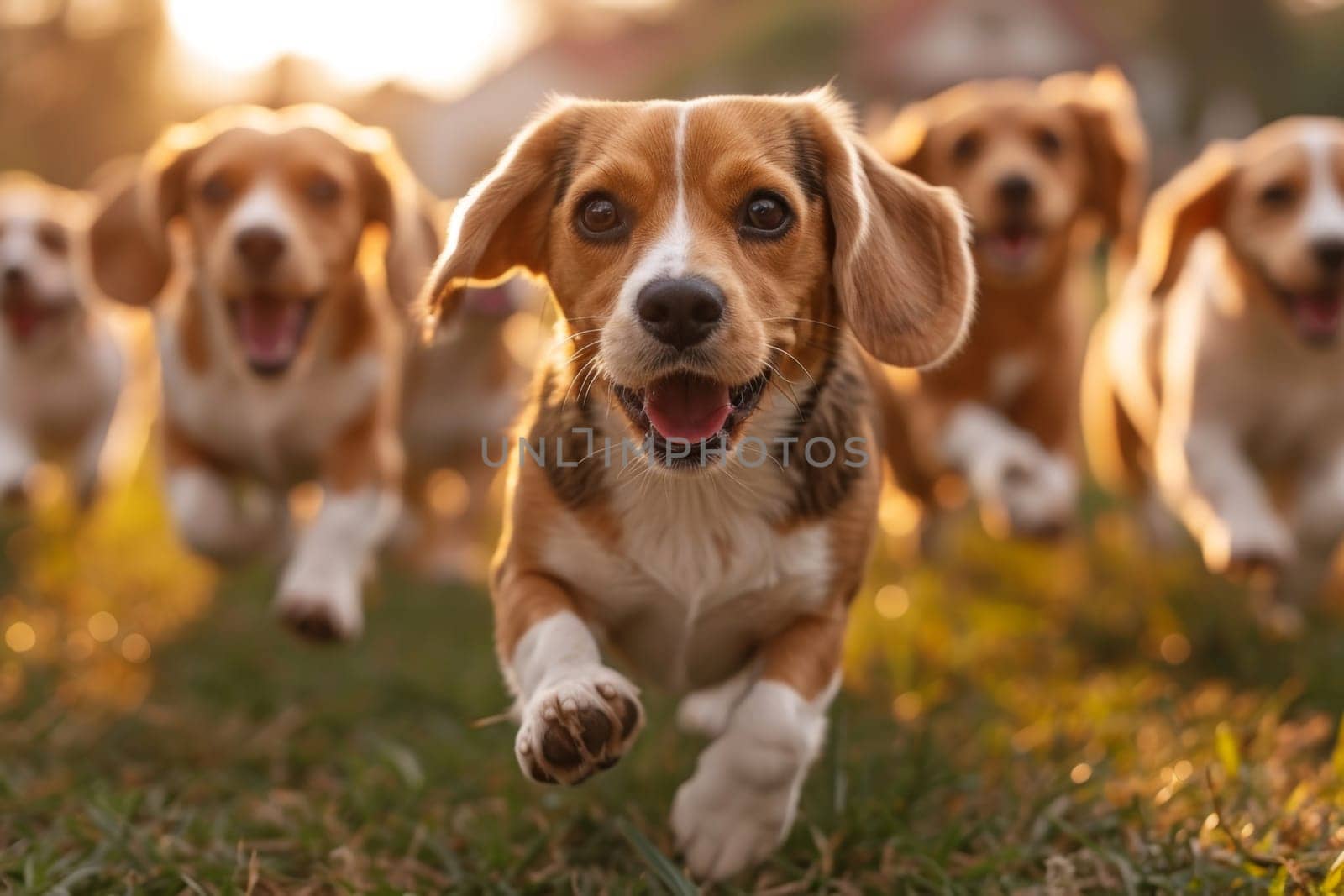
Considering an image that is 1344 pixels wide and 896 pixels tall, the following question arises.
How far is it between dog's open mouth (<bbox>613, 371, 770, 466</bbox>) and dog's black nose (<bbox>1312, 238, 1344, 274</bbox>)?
8.76ft

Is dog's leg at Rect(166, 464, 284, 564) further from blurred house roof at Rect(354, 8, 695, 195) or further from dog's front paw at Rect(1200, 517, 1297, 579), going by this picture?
blurred house roof at Rect(354, 8, 695, 195)

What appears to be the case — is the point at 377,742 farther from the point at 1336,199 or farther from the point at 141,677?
the point at 1336,199

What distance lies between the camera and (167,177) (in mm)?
5035

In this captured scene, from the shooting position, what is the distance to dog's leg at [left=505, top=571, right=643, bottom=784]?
106 inches

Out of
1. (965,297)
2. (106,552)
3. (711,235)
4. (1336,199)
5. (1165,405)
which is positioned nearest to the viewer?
(711,235)

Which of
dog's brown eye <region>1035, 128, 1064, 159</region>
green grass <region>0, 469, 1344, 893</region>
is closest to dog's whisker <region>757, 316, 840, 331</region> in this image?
green grass <region>0, 469, 1344, 893</region>

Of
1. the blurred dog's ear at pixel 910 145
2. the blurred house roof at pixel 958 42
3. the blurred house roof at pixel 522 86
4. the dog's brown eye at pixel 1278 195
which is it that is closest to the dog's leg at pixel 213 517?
the blurred dog's ear at pixel 910 145

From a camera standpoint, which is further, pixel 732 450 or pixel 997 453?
pixel 997 453

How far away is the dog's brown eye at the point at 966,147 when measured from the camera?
558cm

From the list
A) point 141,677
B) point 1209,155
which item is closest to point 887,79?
point 1209,155

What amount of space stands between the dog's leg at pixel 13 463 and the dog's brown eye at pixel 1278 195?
4.91 meters

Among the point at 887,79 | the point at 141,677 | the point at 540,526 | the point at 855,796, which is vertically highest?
the point at 540,526

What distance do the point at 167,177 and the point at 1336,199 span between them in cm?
406

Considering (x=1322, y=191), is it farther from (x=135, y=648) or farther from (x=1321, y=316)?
(x=135, y=648)
